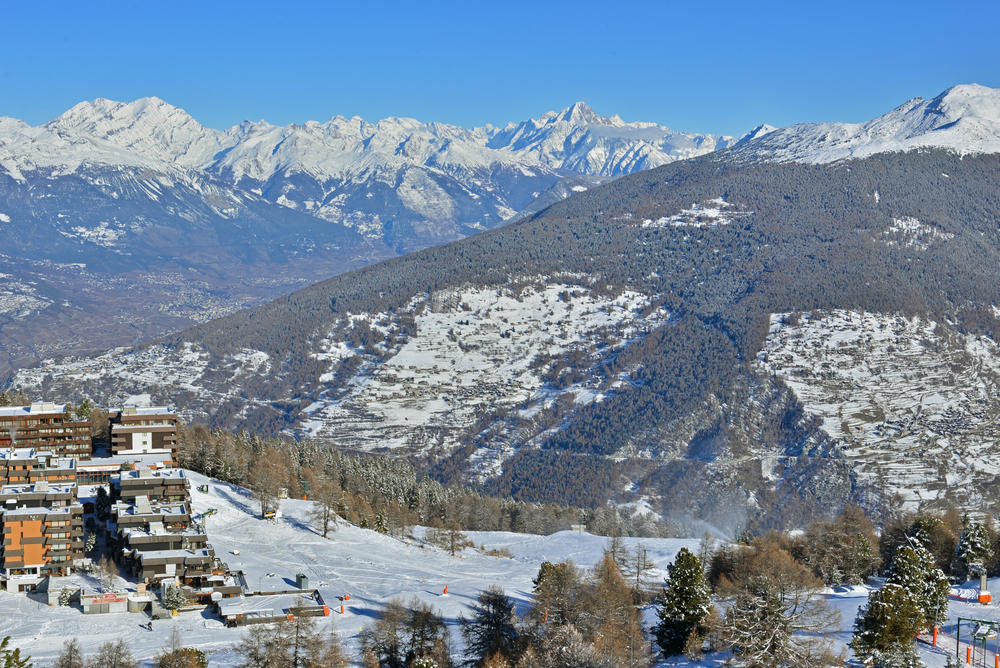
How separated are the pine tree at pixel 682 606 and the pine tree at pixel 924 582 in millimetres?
14677

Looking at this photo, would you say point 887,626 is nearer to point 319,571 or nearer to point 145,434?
point 319,571

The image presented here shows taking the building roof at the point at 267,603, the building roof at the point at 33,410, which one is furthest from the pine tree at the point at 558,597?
the building roof at the point at 33,410

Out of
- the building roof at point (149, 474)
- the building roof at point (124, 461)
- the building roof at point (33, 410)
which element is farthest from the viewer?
the building roof at point (33, 410)

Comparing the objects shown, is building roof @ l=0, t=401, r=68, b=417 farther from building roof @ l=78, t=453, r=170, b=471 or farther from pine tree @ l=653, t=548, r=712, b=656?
pine tree @ l=653, t=548, r=712, b=656

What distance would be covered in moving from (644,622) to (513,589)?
25.7 m

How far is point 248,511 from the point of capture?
146500mm

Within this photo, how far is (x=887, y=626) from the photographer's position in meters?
81.2

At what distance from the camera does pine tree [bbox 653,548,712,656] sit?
299 feet

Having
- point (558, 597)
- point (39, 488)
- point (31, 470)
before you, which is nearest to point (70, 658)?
point (558, 597)

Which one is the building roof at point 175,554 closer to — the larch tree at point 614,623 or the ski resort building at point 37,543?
the ski resort building at point 37,543

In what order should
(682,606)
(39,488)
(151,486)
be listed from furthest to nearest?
1. (151,486)
2. (39,488)
3. (682,606)

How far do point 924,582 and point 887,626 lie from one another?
39.9ft

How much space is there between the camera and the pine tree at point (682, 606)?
9119cm

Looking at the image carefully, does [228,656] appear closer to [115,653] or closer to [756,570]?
[115,653]
